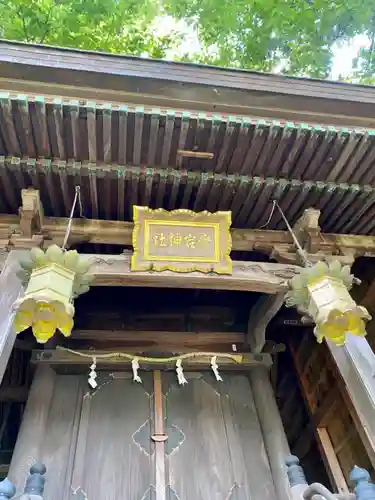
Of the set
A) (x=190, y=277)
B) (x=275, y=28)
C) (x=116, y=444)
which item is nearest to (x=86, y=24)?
(x=275, y=28)

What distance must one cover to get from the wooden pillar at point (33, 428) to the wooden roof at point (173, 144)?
1.86 meters

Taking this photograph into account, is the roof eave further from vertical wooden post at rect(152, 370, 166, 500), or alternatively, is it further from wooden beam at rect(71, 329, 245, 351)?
vertical wooden post at rect(152, 370, 166, 500)

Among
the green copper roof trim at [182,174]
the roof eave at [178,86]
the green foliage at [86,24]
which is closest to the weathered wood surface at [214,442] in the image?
the green copper roof trim at [182,174]

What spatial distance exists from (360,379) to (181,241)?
2025mm

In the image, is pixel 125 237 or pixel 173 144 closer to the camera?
pixel 173 144

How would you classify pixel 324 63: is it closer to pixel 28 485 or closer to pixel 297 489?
pixel 297 489

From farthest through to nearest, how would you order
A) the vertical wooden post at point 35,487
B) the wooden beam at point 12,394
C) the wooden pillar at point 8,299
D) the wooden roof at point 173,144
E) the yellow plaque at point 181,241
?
1. the wooden beam at point 12,394
2. the yellow plaque at point 181,241
3. the wooden roof at point 173,144
4. the wooden pillar at point 8,299
5. the vertical wooden post at point 35,487

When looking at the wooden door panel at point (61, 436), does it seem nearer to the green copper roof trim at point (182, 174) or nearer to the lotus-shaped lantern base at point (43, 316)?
the lotus-shaped lantern base at point (43, 316)

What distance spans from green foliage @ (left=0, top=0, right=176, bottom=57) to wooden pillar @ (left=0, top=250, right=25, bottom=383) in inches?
279

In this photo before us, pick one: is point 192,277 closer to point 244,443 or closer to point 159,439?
point 159,439

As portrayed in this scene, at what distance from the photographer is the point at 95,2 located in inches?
402

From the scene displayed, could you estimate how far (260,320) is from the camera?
5508 millimetres

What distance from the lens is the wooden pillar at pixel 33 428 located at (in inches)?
166

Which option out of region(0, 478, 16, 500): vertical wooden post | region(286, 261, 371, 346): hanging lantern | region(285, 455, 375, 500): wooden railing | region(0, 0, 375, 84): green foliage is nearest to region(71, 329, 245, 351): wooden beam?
region(286, 261, 371, 346): hanging lantern
